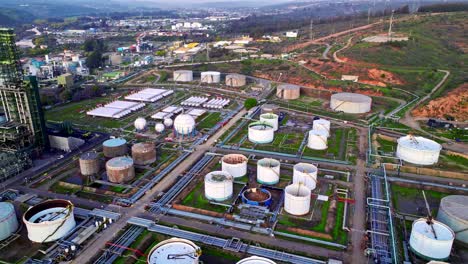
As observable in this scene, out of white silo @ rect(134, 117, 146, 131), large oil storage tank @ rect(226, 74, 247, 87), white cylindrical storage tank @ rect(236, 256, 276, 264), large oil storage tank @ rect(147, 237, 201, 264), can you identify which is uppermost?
large oil storage tank @ rect(226, 74, 247, 87)

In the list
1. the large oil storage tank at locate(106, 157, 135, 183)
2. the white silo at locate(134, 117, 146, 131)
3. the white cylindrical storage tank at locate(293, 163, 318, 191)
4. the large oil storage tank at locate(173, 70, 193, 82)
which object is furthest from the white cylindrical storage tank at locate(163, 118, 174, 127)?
the large oil storage tank at locate(173, 70, 193, 82)

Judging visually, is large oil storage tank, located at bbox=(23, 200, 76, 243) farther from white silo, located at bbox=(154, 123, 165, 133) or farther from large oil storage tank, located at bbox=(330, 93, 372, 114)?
large oil storage tank, located at bbox=(330, 93, 372, 114)

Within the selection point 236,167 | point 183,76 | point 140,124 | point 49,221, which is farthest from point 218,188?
point 183,76

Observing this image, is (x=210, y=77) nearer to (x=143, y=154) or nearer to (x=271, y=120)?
(x=271, y=120)

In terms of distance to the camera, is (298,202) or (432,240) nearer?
(432,240)

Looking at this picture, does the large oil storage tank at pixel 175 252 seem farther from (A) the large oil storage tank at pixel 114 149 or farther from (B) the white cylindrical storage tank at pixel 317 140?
(B) the white cylindrical storage tank at pixel 317 140

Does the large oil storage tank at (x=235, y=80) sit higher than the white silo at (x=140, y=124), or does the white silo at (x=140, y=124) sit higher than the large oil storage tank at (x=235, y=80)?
the large oil storage tank at (x=235, y=80)

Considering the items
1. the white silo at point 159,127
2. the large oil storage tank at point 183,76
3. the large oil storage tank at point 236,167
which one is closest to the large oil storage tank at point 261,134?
the large oil storage tank at point 236,167
